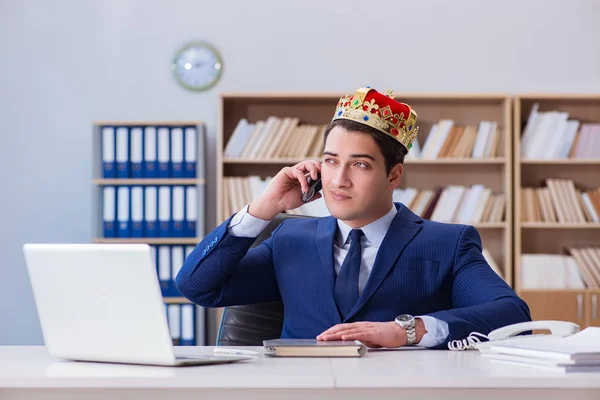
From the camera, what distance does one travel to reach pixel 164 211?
457 cm

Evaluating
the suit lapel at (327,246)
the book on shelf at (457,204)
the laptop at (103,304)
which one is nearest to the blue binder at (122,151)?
the book on shelf at (457,204)

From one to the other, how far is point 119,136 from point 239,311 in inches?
105

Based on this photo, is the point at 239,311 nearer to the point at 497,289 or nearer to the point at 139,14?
the point at 497,289

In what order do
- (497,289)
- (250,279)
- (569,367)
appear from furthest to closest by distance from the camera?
(250,279) < (497,289) < (569,367)

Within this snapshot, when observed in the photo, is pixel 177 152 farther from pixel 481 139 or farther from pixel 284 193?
pixel 284 193

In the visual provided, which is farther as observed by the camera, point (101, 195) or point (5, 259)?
point (5, 259)

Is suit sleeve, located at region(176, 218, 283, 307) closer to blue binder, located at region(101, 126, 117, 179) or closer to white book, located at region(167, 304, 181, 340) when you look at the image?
white book, located at region(167, 304, 181, 340)

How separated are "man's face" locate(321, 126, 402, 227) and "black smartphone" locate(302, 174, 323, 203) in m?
0.07

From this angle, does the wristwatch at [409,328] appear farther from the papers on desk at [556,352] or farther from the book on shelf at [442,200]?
the book on shelf at [442,200]

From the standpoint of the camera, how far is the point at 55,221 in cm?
496

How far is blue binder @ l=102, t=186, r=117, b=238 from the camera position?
180 inches

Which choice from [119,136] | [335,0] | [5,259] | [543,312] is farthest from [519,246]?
[5,259]

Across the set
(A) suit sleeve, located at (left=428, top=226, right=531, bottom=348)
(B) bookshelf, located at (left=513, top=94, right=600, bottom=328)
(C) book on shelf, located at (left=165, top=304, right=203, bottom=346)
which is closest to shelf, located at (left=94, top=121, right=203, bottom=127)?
(C) book on shelf, located at (left=165, top=304, right=203, bottom=346)

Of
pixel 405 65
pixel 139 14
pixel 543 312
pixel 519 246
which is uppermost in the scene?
pixel 139 14
